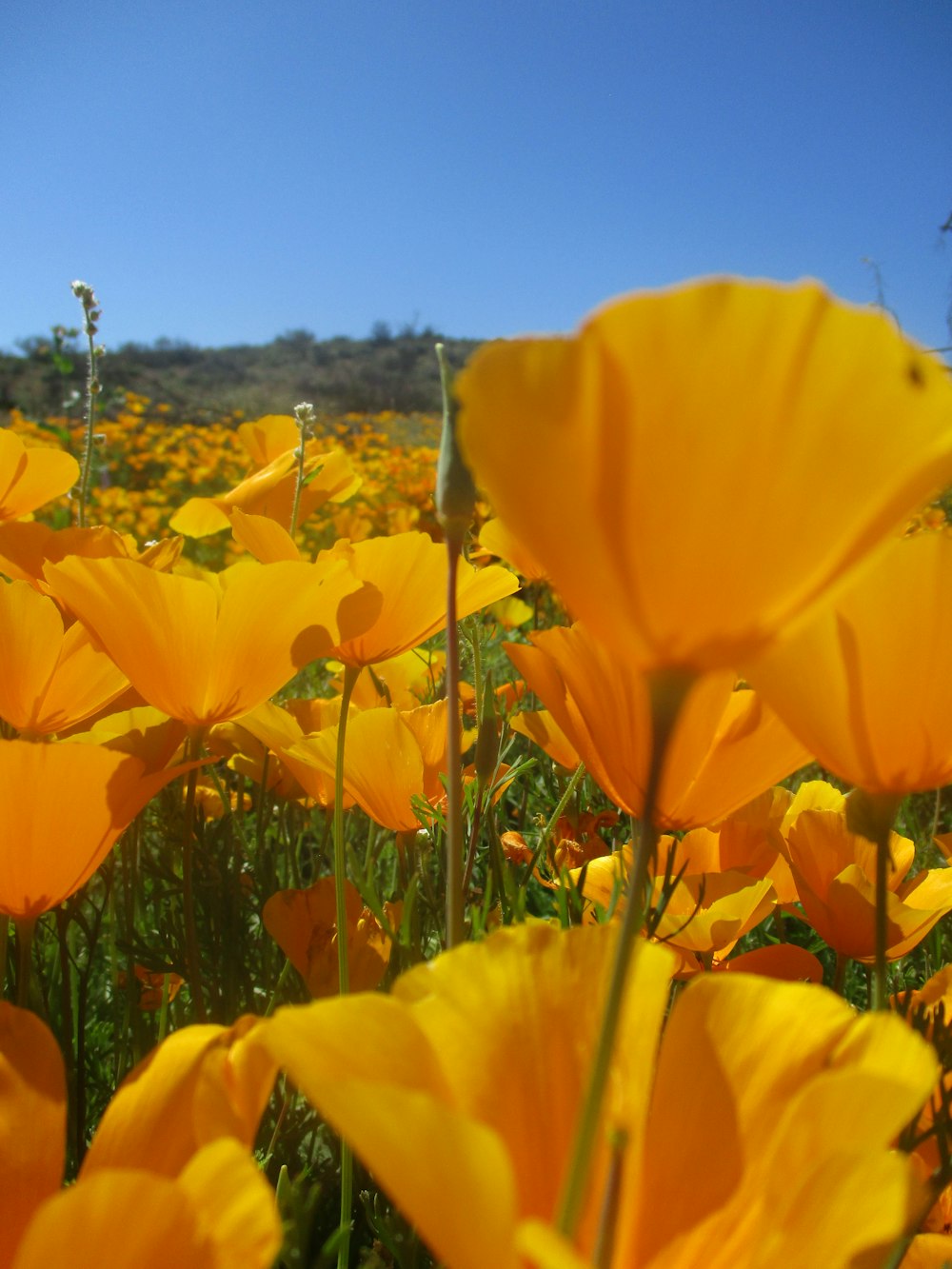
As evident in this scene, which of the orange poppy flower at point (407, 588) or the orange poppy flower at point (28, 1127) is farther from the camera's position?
the orange poppy flower at point (407, 588)

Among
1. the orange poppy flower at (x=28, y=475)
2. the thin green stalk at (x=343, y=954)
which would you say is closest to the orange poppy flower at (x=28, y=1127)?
the thin green stalk at (x=343, y=954)

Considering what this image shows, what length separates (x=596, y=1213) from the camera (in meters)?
0.33

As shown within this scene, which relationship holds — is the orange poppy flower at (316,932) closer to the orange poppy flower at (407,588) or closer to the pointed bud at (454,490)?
the orange poppy flower at (407,588)

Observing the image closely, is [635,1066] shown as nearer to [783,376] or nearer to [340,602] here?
[783,376]

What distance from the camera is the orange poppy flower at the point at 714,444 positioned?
9.7 inches

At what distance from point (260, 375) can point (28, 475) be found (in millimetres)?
21944

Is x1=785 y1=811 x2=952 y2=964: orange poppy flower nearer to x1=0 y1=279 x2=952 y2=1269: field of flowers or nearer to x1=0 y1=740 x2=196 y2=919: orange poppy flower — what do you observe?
x1=0 y1=279 x2=952 y2=1269: field of flowers

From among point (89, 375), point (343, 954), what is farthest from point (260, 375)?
point (343, 954)

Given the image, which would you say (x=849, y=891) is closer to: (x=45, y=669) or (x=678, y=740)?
(x=678, y=740)

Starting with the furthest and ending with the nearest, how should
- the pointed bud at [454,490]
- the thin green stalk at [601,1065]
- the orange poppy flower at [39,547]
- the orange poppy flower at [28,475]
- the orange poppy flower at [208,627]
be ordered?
the orange poppy flower at [28,475], the orange poppy flower at [39,547], the orange poppy flower at [208,627], the pointed bud at [454,490], the thin green stalk at [601,1065]

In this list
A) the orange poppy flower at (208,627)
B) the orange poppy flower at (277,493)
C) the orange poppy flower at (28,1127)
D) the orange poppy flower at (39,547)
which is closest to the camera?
the orange poppy flower at (28,1127)

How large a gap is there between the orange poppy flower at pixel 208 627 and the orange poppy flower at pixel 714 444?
1.29 ft

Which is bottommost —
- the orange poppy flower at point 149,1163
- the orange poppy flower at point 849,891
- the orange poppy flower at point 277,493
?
the orange poppy flower at point 849,891

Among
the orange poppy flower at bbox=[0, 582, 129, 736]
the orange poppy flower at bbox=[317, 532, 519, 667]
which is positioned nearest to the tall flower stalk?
the orange poppy flower at bbox=[317, 532, 519, 667]
